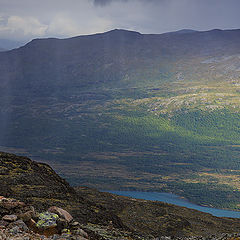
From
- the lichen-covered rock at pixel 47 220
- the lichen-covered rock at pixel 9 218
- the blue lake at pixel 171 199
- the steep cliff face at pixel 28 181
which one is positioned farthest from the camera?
the blue lake at pixel 171 199

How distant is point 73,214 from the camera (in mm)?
32719

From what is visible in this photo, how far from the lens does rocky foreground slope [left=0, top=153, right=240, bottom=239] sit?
1961cm

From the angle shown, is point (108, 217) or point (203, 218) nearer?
point (108, 217)

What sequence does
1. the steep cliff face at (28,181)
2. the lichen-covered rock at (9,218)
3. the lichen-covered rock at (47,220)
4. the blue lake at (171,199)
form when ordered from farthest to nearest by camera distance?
the blue lake at (171,199) < the steep cliff face at (28,181) < the lichen-covered rock at (47,220) < the lichen-covered rock at (9,218)

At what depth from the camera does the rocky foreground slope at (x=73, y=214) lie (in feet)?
64.3

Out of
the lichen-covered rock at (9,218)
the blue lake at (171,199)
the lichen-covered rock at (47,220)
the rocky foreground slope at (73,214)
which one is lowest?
the blue lake at (171,199)

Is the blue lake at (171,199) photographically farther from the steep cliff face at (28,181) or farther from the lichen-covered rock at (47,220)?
the lichen-covered rock at (47,220)

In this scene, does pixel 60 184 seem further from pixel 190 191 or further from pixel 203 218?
pixel 190 191

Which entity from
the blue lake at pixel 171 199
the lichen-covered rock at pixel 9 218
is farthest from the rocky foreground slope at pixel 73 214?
the blue lake at pixel 171 199

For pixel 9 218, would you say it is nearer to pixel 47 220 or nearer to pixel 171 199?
pixel 47 220

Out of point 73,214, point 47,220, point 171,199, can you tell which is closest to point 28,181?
point 73,214

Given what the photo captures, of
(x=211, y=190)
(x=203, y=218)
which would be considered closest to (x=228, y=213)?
(x=211, y=190)

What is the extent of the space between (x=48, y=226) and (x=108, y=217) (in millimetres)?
17181

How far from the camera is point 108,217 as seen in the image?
118 ft
